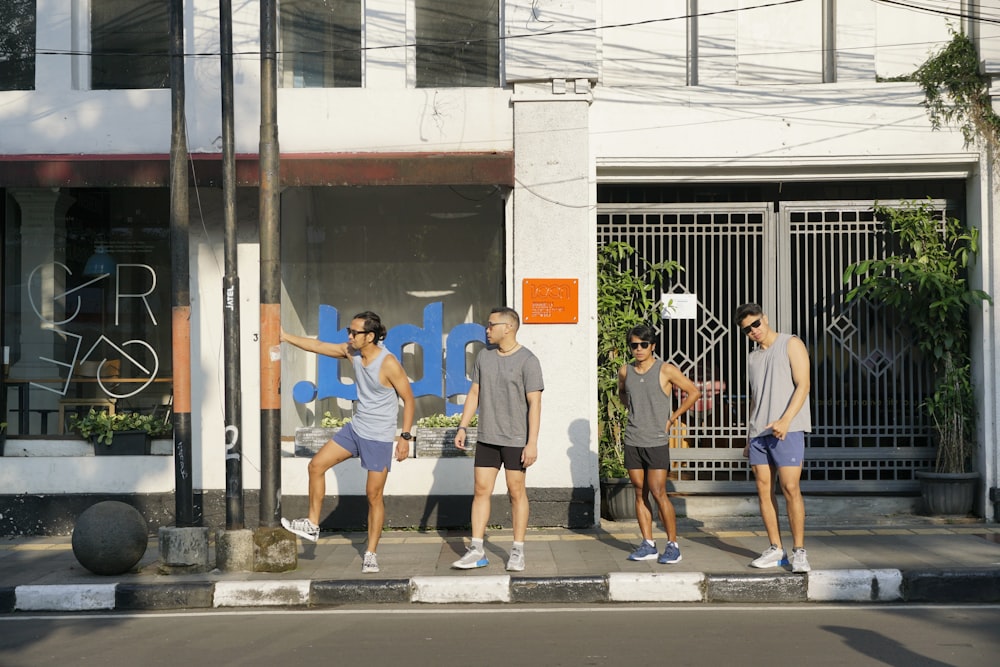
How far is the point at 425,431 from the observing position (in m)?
10.7

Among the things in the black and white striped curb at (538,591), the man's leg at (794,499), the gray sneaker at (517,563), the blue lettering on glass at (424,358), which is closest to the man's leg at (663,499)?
the black and white striped curb at (538,591)

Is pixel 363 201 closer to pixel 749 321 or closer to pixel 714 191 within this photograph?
pixel 714 191

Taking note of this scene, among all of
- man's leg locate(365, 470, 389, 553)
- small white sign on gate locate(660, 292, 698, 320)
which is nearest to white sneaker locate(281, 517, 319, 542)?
man's leg locate(365, 470, 389, 553)

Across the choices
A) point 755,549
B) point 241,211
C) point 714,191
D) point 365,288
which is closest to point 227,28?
point 241,211

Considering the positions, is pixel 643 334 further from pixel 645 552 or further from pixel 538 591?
pixel 538 591

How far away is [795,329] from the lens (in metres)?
11.2

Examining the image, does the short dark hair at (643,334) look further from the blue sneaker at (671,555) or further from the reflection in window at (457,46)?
the reflection in window at (457,46)

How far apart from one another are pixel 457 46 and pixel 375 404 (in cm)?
421

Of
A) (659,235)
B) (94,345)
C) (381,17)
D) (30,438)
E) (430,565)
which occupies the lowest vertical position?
(430,565)

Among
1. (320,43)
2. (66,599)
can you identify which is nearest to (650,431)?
(66,599)

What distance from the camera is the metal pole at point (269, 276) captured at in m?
8.46

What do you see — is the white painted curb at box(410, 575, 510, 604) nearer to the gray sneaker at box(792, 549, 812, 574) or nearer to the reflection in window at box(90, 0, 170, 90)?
the gray sneaker at box(792, 549, 812, 574)

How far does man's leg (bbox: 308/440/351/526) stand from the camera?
8430 mm

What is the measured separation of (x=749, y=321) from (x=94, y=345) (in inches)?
254
